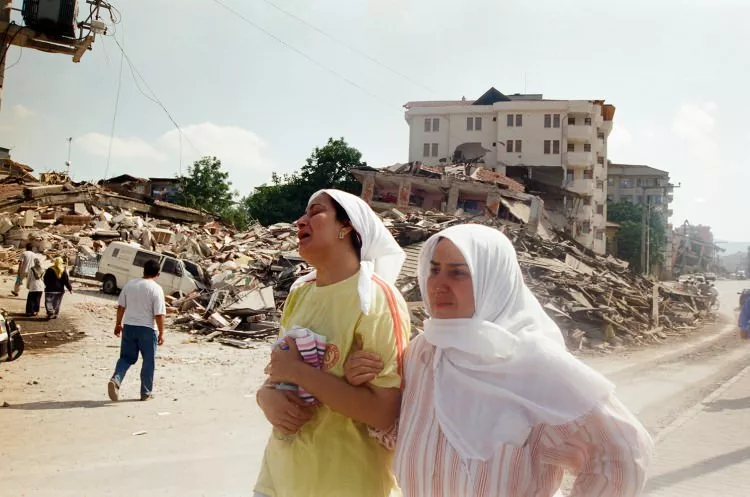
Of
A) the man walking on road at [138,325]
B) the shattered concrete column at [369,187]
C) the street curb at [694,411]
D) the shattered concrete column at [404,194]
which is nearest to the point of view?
the street curb at [694,411]

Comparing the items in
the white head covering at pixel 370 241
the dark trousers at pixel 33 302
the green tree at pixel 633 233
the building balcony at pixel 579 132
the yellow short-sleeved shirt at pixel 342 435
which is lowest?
the dark trousers at pixel 33 302

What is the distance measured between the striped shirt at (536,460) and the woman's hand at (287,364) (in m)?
0.44

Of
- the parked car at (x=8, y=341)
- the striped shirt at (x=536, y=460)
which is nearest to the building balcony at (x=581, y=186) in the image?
the parked car at (x=8, y=341)

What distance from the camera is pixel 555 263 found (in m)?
19.8

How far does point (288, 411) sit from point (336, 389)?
0.22 m

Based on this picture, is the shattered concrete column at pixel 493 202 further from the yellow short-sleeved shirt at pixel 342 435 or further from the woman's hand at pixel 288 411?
the woman's hand at pixel 288 411

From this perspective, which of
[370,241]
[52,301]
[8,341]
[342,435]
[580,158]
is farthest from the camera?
[580,158]

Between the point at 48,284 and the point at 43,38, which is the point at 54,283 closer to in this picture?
the point at 48,284

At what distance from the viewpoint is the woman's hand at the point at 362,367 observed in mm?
1963

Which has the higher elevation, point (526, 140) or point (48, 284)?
point (526, 140)

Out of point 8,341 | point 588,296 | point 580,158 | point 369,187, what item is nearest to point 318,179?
point 369,187

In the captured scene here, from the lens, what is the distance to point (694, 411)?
26.1 ft

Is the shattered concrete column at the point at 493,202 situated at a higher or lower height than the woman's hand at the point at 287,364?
higher

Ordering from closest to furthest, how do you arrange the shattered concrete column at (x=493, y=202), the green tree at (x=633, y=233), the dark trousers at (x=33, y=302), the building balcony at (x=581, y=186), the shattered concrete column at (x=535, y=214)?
the dark trousers at (x=33, y=302)
the shattered concrete column at (x=535, y=214)
the shattered concrete column at (x=493, y=202)
the building balcony at (x=581, y=186)
the green tree at (x=633, y=233)
